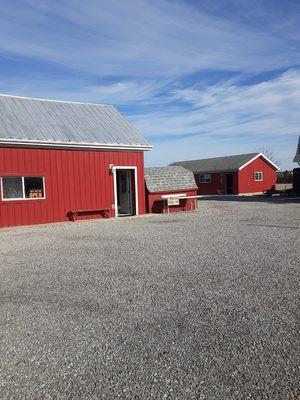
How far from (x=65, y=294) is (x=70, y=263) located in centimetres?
237

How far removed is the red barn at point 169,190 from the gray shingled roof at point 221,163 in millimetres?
17999

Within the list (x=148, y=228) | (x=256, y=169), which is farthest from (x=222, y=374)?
(x=256, y=169)

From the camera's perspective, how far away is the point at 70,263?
858 cm

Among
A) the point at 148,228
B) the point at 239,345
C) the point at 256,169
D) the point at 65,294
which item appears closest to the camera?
the point at 239,345

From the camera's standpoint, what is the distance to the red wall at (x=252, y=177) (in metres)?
39.6

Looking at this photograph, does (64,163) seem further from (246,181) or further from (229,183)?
(246,181)

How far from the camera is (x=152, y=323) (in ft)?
16.1

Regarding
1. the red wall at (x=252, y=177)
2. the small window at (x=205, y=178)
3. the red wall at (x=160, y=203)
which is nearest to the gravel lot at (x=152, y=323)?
the red wall at (x=160, y=203)

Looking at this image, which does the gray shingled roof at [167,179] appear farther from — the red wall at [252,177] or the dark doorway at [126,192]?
the red wall at [252,177]

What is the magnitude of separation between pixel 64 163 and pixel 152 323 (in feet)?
42.8

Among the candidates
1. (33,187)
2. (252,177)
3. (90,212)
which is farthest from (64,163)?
(252,177)

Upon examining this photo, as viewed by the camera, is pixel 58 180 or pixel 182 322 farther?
pixel 58 180

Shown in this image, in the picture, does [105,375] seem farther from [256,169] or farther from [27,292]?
[256,169]

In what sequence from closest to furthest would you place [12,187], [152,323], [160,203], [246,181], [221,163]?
[152,323] → [12,187] → [160,203] → [246,181] → [221,163]
